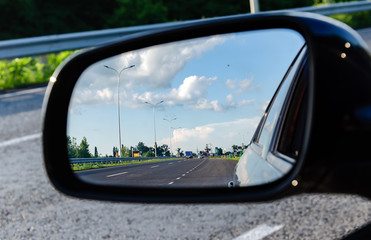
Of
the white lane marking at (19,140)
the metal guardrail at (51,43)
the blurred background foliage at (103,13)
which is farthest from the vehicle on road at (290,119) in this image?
the blurred background foliage at (103,13)

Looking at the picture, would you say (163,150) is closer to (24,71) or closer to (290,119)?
(290,119)

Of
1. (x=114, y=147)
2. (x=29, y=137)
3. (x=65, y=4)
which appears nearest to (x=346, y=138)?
(x=114, y=147)

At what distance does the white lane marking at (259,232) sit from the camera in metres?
3.34

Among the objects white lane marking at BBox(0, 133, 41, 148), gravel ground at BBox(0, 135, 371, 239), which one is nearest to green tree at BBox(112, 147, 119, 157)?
gravel ground at BBox(0, 135, 371, 239)

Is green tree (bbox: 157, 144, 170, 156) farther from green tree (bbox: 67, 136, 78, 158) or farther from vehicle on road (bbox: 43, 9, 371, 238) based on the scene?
green tree (bbox: 67, 136, 78, 158)

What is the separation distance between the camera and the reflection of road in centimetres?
138

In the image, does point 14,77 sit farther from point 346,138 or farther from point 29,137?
point 346,138

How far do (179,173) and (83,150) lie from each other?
0.40 metres

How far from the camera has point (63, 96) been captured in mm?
1696

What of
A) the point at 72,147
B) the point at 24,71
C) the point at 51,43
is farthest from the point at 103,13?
the point at 72,147

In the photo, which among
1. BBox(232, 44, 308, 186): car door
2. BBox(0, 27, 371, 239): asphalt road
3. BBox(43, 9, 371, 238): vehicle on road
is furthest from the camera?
BBox(0, 27, 371, 239): asphalt road

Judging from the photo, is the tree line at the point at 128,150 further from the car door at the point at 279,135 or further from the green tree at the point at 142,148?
the car door at the point at 279,135

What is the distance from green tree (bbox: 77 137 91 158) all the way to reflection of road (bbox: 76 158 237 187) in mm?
108

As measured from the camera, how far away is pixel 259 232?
342cm
